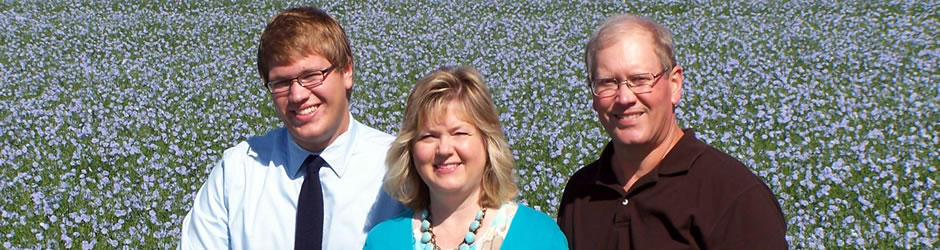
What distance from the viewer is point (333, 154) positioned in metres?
3.07

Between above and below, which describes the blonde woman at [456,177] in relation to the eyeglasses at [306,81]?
below

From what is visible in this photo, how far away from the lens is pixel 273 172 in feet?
10.3

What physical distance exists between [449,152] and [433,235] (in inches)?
11.9

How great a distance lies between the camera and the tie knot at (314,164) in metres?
3.06

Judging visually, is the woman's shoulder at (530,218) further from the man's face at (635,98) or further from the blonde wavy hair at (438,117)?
the man's face at (635,98)

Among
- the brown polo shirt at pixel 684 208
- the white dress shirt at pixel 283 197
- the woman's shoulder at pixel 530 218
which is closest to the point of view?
the brown polo shirt at pixel 684 208

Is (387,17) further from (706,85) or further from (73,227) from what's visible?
(73,227)

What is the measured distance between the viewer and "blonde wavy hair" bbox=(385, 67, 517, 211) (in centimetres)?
262

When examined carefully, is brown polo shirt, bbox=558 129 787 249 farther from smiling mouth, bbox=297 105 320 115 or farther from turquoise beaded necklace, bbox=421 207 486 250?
smiling mouth, bbox=297 105 320 115

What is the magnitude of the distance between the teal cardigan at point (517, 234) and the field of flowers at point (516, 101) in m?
3.21

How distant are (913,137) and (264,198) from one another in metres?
6.39

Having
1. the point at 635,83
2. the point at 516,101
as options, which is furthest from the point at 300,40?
the point at 516,101

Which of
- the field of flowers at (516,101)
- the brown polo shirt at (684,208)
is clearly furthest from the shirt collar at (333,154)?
the field of flowers at (516,101)

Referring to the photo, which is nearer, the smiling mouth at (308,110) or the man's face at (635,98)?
the man's face at (635,98)
